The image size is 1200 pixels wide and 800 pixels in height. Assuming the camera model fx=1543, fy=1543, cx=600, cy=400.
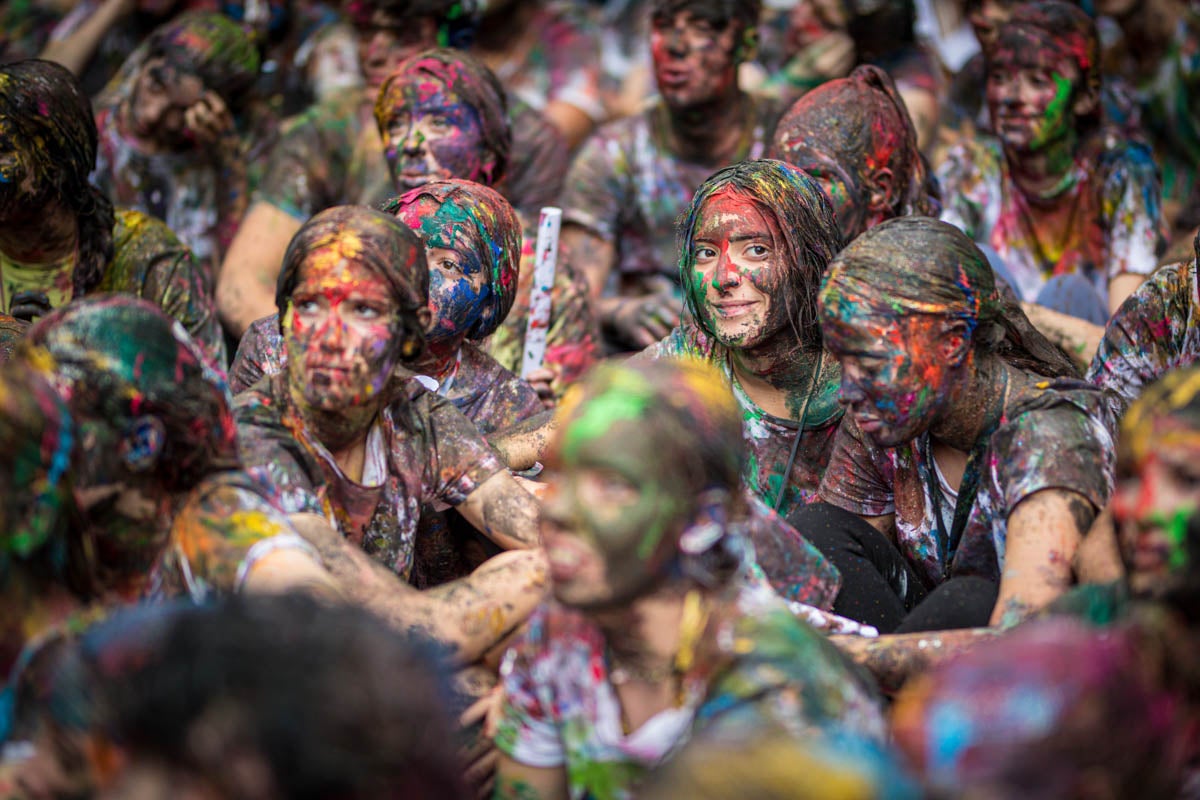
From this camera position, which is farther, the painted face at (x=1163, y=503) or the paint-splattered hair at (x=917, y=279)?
the paint-splattered hair at (x=917, y=279)

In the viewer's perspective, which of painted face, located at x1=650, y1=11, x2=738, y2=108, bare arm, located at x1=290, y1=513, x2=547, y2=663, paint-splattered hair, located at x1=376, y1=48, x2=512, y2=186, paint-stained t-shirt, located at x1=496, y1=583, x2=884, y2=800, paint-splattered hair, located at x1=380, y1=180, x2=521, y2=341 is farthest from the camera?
painted face, located at x1=650, y1=11, x2=738, y2=108

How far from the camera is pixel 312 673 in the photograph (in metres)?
2.29

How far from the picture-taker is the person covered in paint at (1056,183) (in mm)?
5734

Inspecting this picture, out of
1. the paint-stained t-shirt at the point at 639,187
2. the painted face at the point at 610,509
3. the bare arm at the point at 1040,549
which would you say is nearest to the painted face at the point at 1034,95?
the paint-stained t-shirt at the point at 639,187

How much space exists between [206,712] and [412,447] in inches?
64.2

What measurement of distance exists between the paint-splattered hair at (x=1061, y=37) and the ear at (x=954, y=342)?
2.36 meters

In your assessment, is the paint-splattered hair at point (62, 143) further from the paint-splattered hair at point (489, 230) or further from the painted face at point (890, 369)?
the painted face at point (890, 369)

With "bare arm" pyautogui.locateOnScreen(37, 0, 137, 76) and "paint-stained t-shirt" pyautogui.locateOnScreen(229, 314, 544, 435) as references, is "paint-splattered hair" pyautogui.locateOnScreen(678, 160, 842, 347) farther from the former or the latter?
"bare arm" pyautogui.locateOnScreen(37, 0, 137, 76)

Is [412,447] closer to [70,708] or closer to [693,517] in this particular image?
[693,517]

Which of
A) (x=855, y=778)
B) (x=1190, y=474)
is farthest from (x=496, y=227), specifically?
(x=855, y=778)

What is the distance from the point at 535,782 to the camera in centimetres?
294

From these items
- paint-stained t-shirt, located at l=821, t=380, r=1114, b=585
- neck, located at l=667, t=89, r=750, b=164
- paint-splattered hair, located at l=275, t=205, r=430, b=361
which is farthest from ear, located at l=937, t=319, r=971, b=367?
neck, located at l=667, t=89, r=750, b=164

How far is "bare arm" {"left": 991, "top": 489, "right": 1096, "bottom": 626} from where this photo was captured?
336 centimetres

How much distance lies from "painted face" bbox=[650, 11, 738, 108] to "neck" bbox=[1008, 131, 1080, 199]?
1.21m
